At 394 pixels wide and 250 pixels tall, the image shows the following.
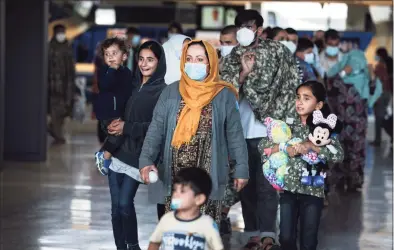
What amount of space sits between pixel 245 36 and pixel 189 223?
11.7 feet

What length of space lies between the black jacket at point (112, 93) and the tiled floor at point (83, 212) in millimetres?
1372

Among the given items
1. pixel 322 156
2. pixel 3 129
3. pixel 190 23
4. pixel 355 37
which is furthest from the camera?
pixel 190 23

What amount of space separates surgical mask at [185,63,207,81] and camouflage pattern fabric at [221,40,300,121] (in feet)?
6.24

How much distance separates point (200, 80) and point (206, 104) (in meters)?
0.16

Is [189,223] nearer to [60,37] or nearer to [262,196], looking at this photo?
[262,196]

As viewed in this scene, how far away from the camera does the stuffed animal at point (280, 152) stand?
307 inches

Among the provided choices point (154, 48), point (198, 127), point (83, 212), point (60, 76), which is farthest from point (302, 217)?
point (60, 76)

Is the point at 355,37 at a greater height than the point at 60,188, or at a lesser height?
greater

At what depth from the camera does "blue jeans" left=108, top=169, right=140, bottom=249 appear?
8172mm

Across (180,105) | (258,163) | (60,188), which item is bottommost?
(60,188)

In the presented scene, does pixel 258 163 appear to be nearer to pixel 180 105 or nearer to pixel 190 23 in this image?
pixel 180 105

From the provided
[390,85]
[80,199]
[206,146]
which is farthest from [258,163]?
[390,85]

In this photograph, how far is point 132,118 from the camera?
8133mm

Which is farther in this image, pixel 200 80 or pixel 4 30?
pixel 4 30
